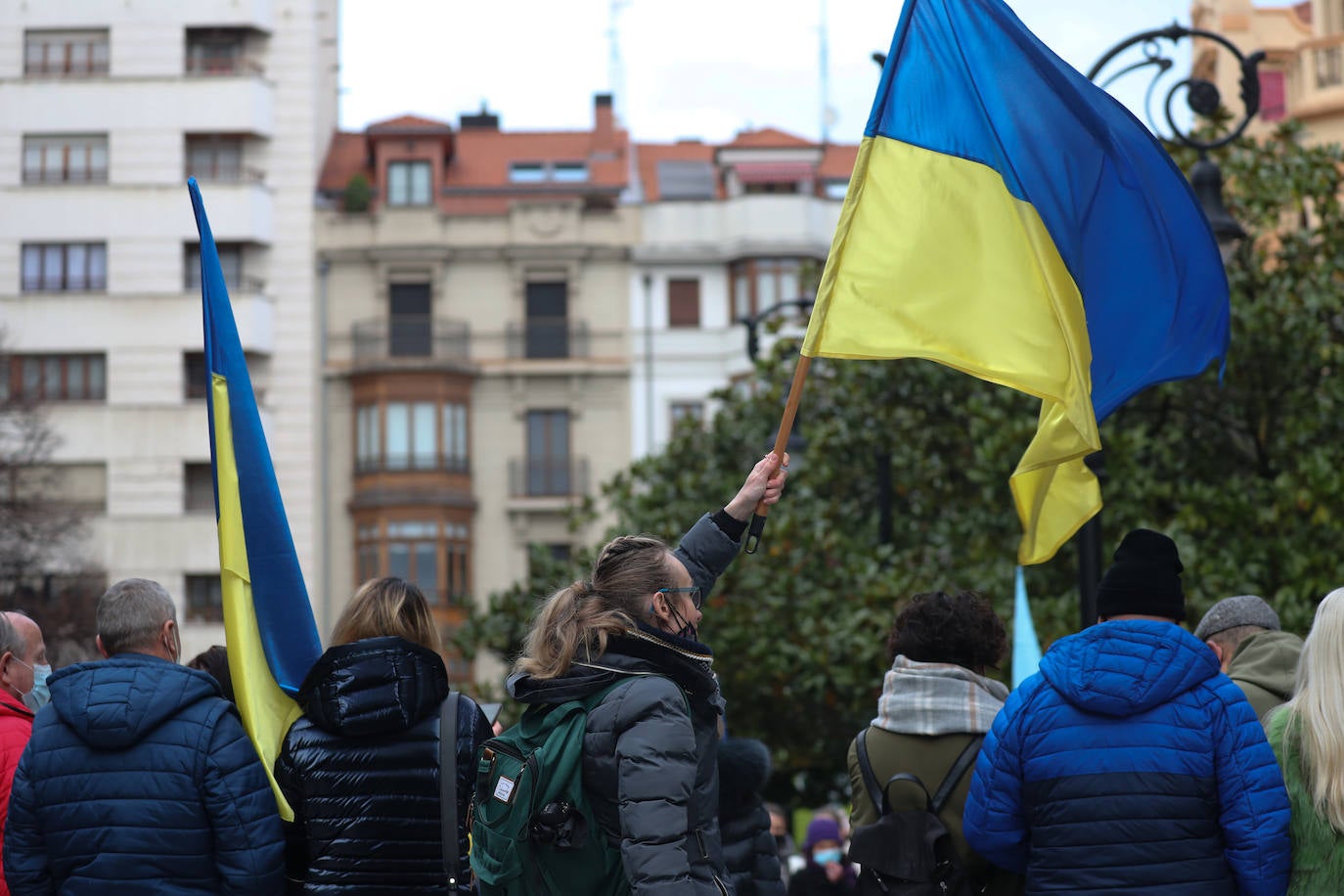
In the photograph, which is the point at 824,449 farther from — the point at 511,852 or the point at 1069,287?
the point at 511,852

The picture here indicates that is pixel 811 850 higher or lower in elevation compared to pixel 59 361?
lower

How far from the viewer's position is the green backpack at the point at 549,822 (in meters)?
4.75

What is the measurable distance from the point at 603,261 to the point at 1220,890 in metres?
43.3

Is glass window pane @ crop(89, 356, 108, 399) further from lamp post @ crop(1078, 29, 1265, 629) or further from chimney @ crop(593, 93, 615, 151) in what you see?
lamp post @ crop(1078, 29, 1265, 629)

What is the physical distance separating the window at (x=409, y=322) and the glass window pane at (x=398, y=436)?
1.35m

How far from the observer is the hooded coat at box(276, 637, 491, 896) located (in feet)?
17.8

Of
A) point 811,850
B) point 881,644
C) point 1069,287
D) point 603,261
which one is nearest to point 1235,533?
point 881,644

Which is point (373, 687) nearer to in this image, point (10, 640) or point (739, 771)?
point (10, 640)

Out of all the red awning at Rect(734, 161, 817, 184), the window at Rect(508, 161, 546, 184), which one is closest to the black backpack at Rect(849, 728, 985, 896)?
the red awning at Rect(734, 161, 817, 184)

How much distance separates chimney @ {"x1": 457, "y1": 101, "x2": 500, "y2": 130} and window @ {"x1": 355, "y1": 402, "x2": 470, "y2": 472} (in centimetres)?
999

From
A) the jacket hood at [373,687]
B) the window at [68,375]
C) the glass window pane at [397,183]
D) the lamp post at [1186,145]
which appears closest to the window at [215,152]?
the glass window pane at [397,183]

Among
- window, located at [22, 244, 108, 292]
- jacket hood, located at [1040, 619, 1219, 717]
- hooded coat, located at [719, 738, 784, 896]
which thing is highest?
window, located at [22, 244, 108, 292]

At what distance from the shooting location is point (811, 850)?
11898 millimetres

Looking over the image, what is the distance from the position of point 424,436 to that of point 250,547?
1608 inches
